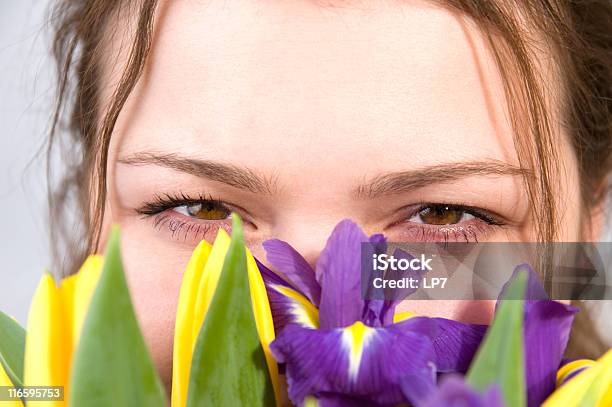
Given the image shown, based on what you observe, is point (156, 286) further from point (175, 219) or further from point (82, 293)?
point (82, 293)

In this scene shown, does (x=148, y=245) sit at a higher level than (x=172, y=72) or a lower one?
lower

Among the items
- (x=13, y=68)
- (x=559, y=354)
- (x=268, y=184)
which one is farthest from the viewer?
(x=13, y=68)

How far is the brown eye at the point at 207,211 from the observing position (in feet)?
2.74

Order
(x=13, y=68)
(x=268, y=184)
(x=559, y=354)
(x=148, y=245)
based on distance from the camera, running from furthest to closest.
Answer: (x=13, y=68) < (x=148, y=245) < (x=268, y=184) < (x=559, y=354)

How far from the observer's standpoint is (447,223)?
83cm

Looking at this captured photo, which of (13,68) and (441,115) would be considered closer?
(441,115)

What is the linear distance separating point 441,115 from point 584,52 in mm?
337

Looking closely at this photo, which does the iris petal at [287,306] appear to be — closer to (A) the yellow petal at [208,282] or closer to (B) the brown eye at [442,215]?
(A) the yellow petal at [208,282]

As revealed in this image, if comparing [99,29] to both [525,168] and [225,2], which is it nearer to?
[225,2]

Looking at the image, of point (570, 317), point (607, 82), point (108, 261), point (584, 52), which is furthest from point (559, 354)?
point (607, 82)

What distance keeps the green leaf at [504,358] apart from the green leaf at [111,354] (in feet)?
0.51

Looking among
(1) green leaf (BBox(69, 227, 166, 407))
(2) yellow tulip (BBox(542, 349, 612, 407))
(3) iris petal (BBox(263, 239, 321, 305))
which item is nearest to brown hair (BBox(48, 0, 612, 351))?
(3) iris petal (BBox(263, 239, 321, 305))

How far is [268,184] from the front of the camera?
2.39 feet

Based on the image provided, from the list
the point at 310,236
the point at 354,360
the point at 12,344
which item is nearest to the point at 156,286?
the point at 310,236
